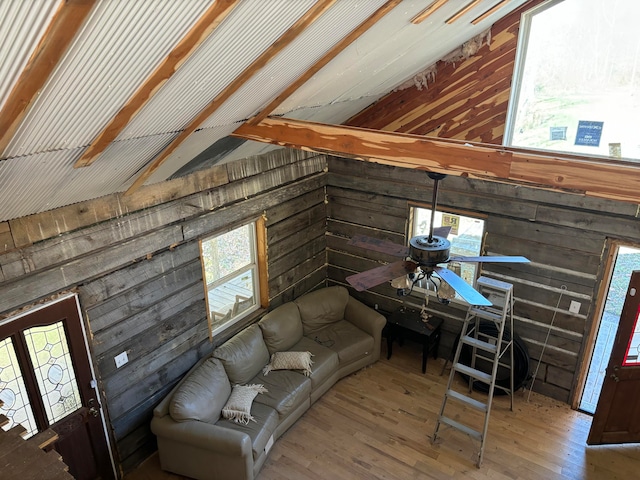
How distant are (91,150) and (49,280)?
149 centimetres

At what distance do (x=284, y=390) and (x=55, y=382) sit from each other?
2.20 meters

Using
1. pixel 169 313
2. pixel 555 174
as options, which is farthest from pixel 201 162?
pixel 555 174

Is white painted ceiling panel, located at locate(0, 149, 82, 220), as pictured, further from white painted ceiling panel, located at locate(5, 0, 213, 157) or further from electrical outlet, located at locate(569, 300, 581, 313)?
electrical outlet, located at locate(569, 300, 581, 313)

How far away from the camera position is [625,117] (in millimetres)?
4375

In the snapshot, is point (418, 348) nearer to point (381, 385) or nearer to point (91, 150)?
point (381, 385)

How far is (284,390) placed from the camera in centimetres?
503

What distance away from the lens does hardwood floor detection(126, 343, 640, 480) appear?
457 centimetres

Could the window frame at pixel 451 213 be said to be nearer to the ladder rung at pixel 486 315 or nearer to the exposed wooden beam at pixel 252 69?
the ladder rung at pixel 486 315

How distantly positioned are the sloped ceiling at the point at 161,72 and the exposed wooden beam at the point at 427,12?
0.01 meters

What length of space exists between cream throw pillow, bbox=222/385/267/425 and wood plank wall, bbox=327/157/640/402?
252 centimetres

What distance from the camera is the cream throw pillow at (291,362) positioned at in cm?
530

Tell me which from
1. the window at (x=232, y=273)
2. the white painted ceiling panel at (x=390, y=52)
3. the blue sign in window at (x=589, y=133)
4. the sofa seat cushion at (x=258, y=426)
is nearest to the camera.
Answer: the white painted ceiling panel at (x=390, y=52)

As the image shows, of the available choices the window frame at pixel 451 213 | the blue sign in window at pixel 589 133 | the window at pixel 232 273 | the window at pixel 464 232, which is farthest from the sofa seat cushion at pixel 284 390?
the blue sign in window at pixel 589 133

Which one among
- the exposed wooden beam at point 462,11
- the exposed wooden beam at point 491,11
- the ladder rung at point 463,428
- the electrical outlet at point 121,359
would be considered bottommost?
the ladder rung at point 463,428
